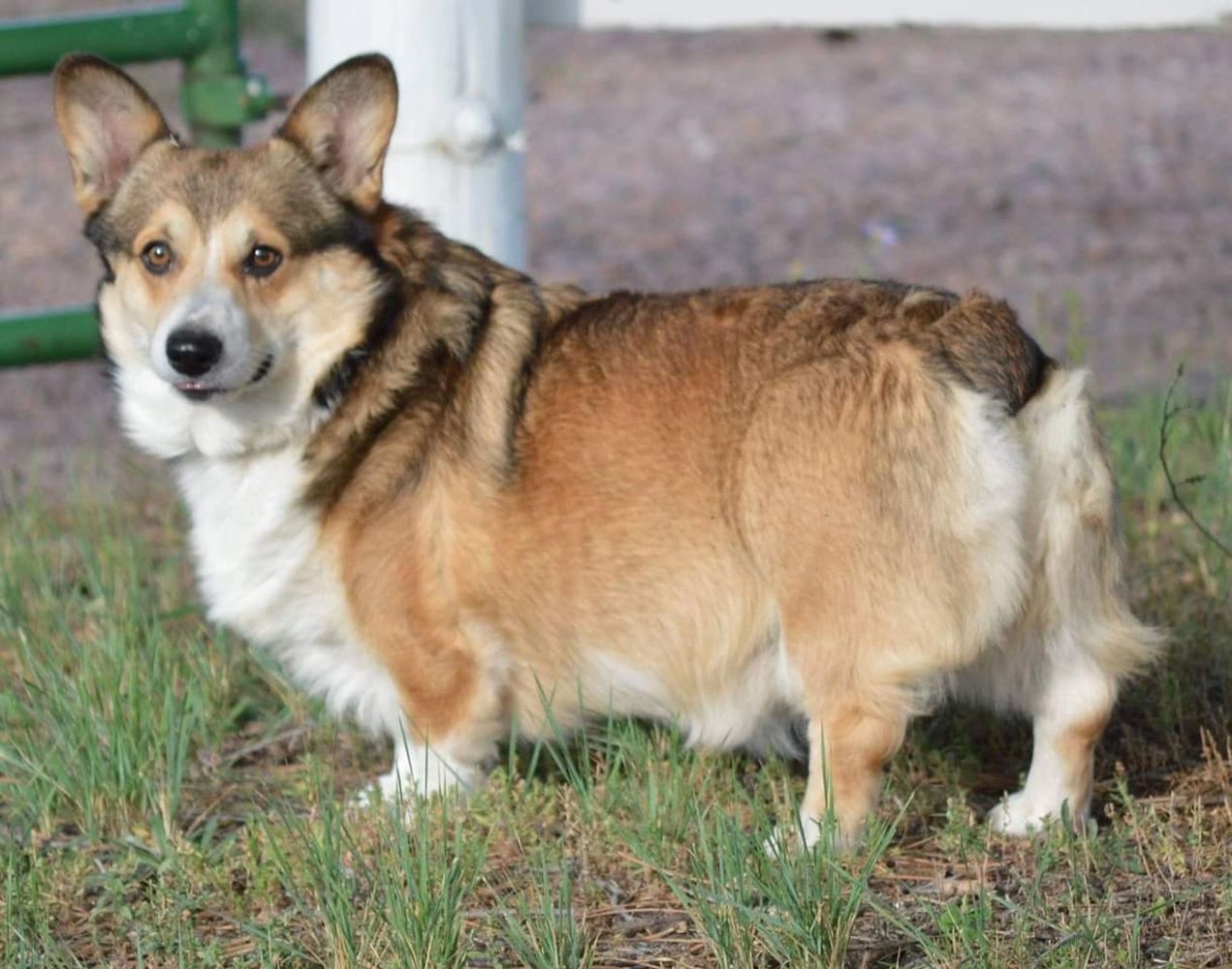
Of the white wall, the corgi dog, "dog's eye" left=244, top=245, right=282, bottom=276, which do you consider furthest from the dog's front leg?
the white wall

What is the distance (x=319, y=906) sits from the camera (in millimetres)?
3152

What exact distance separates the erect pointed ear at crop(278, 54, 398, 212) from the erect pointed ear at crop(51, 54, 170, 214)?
34cm

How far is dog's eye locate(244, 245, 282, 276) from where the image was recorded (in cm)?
398

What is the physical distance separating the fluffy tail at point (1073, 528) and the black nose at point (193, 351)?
5.36 feet

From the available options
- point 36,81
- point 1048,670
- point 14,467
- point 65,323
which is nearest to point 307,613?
point 1048,670

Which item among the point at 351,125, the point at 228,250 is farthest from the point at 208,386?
the point at 351,125

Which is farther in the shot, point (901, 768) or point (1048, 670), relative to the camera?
point (901, 768)

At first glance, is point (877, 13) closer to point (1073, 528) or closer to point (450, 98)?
point (450, 98)

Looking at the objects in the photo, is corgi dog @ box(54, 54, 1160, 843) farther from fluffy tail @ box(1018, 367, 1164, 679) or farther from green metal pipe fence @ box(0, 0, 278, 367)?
green metal pipe fence @ box(0, 0, 278, 367)

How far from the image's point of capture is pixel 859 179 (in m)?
9.47

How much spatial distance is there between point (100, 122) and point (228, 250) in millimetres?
583

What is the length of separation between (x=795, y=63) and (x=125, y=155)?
7.47 metres

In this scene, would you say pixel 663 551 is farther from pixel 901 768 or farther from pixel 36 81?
pixel 36 81

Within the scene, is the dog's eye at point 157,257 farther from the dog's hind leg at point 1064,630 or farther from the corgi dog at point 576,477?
the dog's hind leg at point 1064,630
